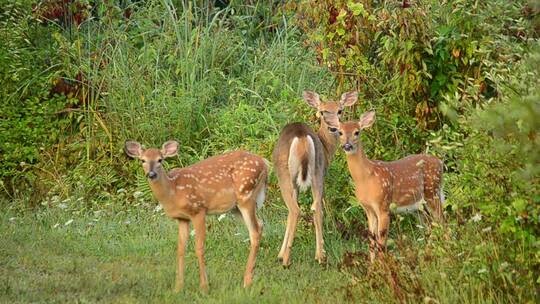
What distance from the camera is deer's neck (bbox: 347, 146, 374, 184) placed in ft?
31.8

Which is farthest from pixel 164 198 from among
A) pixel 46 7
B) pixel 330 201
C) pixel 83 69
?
pixel 46 7

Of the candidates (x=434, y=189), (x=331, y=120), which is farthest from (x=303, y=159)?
(x=434, y=189)

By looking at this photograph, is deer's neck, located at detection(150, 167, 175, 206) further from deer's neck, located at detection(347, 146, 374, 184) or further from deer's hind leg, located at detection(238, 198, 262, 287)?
deer's neck, located at detection(347, 146, 374, 184)

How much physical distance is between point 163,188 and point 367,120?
1831mm

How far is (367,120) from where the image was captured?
996 cm

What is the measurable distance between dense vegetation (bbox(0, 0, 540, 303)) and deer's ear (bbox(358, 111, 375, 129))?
704mm

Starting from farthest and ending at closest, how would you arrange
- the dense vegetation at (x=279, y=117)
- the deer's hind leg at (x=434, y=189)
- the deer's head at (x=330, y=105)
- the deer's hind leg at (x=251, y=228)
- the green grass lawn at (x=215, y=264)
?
the deer's head at (x=330, y=105) → the deer's hind leg at (x=434, y=189) → the deer's hind leg at (x=251, y=228) → the green grass lawn at (x=215, y=264) → the dense vegetation at (x=279, y=117)

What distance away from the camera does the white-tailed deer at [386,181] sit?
966cm

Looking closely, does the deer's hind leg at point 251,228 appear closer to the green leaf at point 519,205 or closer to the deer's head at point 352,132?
the deer's head at point 352,132

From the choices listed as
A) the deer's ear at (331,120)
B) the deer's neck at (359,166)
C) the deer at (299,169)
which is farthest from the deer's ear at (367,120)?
the deer at (299,169)

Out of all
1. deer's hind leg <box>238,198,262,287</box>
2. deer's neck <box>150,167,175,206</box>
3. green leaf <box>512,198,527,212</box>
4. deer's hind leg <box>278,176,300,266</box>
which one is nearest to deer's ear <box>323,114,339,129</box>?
deer's hind leg <box>278,176,300,266</box>

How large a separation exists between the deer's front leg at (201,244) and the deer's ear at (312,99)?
249cm

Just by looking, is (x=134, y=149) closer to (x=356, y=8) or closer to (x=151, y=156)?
(x=151, y=156)

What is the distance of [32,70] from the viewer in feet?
46.4
